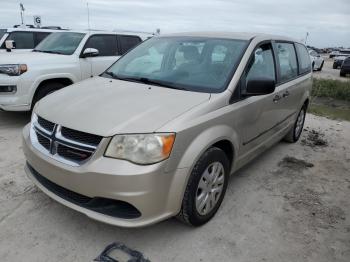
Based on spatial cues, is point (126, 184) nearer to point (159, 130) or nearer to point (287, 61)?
point (159, 130)

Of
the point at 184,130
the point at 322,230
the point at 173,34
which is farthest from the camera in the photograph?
the point at 173,34

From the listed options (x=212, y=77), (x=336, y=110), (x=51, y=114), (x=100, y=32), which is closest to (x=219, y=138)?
(x=212, y=77)

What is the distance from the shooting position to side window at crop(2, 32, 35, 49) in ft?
31.0

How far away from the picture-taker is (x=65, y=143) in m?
2.72

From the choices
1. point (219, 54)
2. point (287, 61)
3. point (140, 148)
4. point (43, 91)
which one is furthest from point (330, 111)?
point (140, 148)

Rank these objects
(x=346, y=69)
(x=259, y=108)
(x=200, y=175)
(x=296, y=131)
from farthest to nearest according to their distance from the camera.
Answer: (x=346, y=69) → (x=296, y=131) → (x=259, y=108) → (x=200, y=175)

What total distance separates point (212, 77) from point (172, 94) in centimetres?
49

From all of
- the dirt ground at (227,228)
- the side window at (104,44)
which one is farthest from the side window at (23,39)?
the dirt ground at (227,228)

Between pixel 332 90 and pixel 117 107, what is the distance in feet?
31.8

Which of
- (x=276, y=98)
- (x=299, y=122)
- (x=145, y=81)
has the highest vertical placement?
(x=145, y=81)

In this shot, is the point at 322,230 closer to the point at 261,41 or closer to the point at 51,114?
the point at 261,41

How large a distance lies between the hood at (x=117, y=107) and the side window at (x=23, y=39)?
700cm

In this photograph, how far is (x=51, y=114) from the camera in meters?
2.98

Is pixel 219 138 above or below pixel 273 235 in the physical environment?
above
